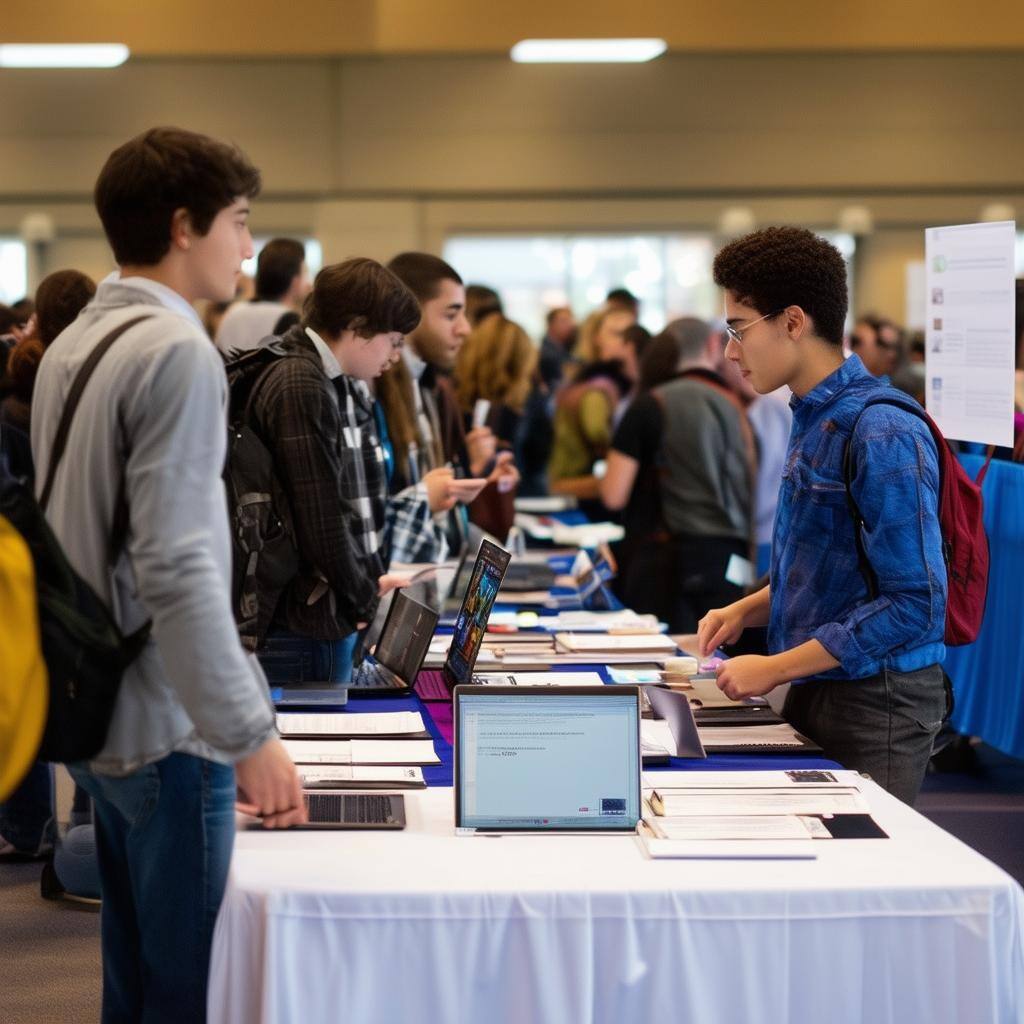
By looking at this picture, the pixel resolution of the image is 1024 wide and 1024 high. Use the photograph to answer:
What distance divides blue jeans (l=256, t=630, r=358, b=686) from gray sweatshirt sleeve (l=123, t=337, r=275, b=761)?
49.6 inches

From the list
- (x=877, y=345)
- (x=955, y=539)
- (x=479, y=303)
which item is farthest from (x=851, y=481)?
(x=877, y=345)

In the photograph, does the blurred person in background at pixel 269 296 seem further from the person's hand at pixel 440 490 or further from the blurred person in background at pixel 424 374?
the person's hand at pixel 440 490

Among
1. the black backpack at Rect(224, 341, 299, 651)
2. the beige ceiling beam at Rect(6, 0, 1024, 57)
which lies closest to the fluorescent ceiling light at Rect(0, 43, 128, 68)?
the beige ceiling beam at Rect(6, 0, 1024, 57)

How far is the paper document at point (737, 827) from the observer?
6.10 ft

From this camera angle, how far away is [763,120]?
11398 mm

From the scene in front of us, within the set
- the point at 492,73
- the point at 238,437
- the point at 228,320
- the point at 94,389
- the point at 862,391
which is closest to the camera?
the point at 94,389

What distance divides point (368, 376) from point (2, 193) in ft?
31.2

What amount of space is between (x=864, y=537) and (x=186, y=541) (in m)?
1.04

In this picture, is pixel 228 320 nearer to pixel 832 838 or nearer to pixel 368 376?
pixel 368 376

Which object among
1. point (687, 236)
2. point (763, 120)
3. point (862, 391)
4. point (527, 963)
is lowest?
point (527, 963)

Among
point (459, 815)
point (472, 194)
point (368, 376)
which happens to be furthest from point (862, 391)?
point (472, 194)

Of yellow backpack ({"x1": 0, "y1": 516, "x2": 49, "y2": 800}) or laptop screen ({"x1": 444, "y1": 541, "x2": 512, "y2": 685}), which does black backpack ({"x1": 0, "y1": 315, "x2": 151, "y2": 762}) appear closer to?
yellow backpack ({"x1": 0, "y1": 516, "x2": 49, "y2": 800})

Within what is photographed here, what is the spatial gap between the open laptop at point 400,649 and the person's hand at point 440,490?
25.9 inches

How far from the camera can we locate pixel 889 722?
2215mm
